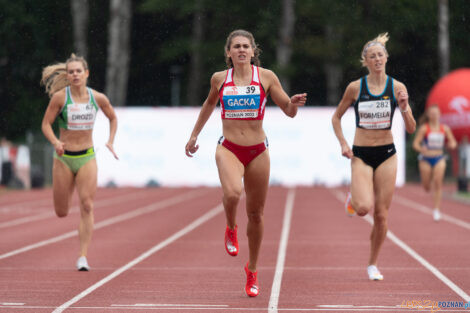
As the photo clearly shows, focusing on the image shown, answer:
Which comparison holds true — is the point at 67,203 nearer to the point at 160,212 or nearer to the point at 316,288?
the point at 316,288

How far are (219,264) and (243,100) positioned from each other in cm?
361

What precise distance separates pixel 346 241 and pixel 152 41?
43236 mm

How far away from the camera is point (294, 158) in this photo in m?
34.5

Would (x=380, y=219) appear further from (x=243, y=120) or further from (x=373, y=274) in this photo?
(x=243, y=120)

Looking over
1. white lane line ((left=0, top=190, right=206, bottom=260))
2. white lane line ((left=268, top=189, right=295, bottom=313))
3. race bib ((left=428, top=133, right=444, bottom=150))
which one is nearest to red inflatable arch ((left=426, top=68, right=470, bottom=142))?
white lane line ((left=0, top=190, right=206, bottom=260))

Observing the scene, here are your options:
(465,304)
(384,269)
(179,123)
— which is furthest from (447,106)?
(465,304)

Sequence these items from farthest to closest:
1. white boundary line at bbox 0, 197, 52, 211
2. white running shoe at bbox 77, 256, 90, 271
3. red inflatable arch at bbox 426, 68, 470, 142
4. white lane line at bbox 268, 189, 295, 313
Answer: red inflatable arch at bbox 426, 68, 470, 142 → white boundary line at bbox 0, 197, 52, 211 → white running shoe at bbox 77, 256, 90, 271 → white lane line at bbox 268, 189, 295, 313

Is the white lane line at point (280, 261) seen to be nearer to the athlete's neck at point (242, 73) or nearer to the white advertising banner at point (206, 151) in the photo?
the athlete's neck at point (242, 73)

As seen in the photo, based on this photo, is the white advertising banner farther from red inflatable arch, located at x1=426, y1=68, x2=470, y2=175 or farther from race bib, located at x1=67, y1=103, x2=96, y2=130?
race bib, located at x1=67, y1=103, x2=96, y2=130

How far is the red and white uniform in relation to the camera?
319 inches

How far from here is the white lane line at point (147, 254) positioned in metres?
8.29

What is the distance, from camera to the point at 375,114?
9.37 meters

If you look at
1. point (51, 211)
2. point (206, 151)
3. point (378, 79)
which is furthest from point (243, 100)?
point (206, 151)

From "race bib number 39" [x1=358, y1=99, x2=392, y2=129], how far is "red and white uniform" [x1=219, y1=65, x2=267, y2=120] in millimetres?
1634
